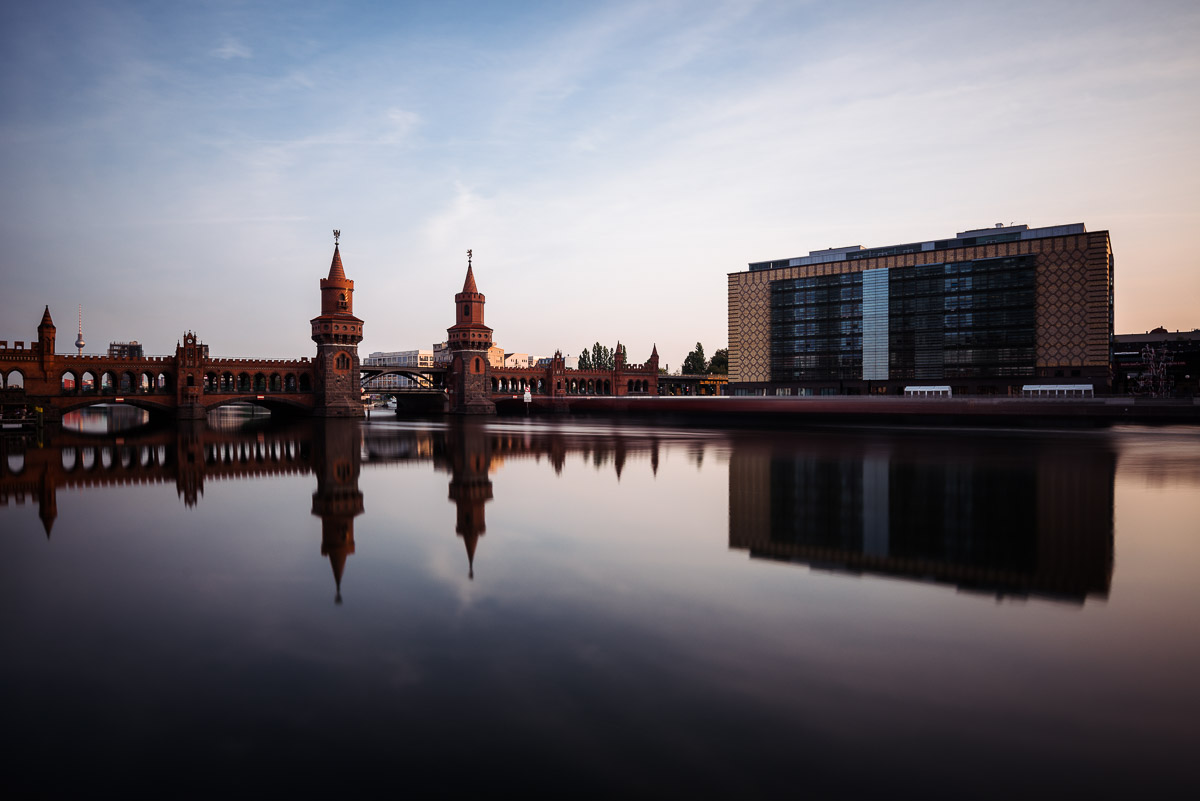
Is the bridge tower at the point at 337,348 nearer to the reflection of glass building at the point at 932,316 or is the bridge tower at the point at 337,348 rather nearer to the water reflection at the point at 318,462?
the water reflection at the point at 318,462

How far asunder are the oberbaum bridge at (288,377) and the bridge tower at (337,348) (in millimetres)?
129

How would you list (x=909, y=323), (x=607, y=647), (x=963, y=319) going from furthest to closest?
(x=909, y=323) → (x=963, y=319) → (x=607, y=647)

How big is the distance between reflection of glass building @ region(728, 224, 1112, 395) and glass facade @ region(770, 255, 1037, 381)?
15 cm

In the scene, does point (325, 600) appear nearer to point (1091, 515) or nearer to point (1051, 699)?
point (1051, 699)

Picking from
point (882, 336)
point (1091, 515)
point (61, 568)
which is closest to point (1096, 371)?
point (882, 336)

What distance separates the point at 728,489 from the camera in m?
20.0

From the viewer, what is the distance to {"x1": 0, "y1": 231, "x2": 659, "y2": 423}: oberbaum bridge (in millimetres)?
67125

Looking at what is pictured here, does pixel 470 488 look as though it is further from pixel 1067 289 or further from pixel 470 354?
pixel 1067 289

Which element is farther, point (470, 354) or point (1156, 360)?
point (1156, 360)

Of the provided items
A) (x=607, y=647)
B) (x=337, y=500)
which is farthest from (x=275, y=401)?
(x=607, y=647)

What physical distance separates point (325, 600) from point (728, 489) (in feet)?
43.8

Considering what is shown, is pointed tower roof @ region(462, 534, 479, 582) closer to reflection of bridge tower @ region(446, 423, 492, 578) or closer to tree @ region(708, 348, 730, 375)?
reflection of bridge tower @ region(446, 423, 492, 578)

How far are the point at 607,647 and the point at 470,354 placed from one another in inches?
3586

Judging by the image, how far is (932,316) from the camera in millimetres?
89875
